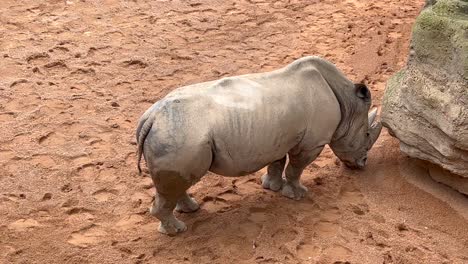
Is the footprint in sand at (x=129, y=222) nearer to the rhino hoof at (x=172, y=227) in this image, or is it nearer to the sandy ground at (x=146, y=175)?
the sandy ground at (x=146, y=175)

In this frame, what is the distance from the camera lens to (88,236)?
16.2 ft

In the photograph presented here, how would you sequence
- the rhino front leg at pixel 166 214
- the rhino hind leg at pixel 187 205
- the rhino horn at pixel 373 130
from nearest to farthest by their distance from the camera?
the rhino front leg at pixel 166 214, the rhino hind leg at pixel 187 205, the rhino horn at pixel 373 130

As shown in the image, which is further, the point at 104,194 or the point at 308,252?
the point at 104,194

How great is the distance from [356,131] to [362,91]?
1.09ft

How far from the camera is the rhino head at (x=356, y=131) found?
17.2 feet

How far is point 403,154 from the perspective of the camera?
18.8ft

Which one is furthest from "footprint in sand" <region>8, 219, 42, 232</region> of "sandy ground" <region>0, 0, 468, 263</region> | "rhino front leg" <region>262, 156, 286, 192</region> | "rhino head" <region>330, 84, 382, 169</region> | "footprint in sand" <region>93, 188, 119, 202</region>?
"rhino head" <region>330, 84, 382, 169</region>

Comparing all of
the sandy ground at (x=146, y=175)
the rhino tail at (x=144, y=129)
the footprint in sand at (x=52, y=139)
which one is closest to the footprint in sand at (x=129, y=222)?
the sandy ground at (x=146, y=175)

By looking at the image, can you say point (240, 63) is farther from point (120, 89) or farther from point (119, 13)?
point (119, 13)

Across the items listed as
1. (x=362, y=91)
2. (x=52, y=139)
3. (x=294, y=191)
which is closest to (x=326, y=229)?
(x=294, y=191)

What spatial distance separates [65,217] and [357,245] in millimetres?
2118

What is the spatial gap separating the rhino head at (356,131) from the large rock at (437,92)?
0.23m

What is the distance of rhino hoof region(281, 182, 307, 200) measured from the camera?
5305 millimetres

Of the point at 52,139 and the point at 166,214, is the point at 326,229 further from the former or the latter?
the point at 52,139
